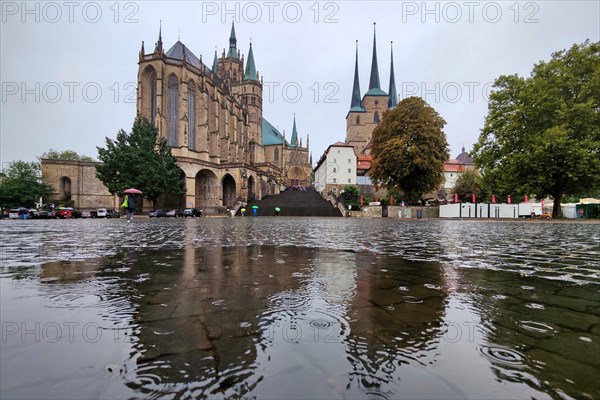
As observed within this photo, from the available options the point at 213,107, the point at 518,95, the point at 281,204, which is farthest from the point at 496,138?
the point at 213,107

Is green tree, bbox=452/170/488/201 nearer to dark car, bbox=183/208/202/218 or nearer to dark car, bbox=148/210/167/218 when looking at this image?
dark car, bbox=183/208/202/218

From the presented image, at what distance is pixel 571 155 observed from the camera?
851 inches

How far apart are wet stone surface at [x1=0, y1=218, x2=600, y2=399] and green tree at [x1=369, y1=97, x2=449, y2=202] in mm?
28744

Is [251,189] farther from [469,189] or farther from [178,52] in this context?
[469,189]

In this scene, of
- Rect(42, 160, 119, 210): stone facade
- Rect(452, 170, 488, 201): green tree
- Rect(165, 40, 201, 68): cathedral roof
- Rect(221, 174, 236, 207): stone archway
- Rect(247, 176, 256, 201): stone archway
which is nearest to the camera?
Rect(42, 160, 119, 210): stone facade

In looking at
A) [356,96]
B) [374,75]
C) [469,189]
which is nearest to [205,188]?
[469,189]

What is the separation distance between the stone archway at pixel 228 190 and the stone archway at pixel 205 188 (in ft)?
7.75

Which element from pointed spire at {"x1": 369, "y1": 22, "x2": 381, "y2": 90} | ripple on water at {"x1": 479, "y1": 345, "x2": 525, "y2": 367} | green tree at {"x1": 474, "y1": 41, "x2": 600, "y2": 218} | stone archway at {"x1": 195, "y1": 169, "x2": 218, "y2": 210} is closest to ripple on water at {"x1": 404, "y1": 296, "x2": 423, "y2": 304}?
ripple on water at {"x1": 479, "y1": 345, "x2": 525, "y2": 367}

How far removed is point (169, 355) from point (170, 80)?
48.7m

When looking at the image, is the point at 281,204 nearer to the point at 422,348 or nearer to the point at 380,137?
the point at 380,137

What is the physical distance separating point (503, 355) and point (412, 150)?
31.5m

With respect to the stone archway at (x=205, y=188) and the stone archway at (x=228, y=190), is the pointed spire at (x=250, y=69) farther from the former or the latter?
the stone archway at (x=205, y=188)

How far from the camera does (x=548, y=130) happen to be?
21969mm

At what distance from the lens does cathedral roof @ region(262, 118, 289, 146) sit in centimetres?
8741
